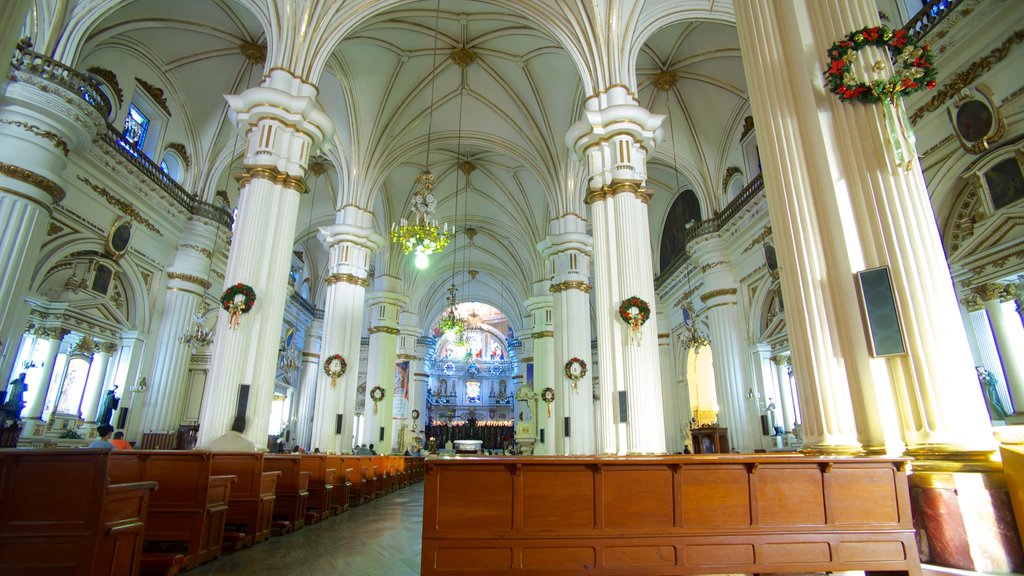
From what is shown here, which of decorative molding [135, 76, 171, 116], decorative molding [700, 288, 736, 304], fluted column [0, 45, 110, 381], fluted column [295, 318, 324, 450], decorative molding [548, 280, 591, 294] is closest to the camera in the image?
fluted column [0, 45, 110, 381]

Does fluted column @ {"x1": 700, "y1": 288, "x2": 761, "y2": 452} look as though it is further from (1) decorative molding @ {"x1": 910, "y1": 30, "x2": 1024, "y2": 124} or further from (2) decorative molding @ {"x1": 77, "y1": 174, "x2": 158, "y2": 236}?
(2) decorative molding @ {"x1": 77, "y1": 174, "x2": 158, "y2": 236}

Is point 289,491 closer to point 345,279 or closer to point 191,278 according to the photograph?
point 345,279

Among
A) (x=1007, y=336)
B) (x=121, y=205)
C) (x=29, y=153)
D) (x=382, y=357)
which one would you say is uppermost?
(x=121, y=205)

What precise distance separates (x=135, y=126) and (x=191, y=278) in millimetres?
3982

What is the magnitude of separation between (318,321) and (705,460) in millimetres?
22892

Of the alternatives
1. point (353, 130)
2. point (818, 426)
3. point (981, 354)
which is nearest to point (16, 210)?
point (353, 130)

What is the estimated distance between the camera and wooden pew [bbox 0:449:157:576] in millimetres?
3139

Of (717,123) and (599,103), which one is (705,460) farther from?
(717,123)

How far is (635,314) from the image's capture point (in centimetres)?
880

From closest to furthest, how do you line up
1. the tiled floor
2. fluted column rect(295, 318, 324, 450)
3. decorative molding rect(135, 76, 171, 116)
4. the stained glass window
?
the tiled floor < the stained glass window < decorative molding rect(135, 76, 171, 116) < fluted column rect(295, 318, 324, 450)

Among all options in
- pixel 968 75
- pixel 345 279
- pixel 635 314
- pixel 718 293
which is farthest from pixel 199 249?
pixel 968 75

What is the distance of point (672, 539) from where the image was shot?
12.0 ft

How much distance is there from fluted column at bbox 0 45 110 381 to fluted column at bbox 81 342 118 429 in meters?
2.40

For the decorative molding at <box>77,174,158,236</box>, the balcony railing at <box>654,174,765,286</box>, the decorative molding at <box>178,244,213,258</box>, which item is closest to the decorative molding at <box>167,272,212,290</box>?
the decorative molding at <box>178,244,213,258</box>
